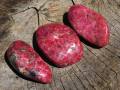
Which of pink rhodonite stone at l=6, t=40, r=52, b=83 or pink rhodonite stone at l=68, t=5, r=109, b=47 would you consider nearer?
pink rhodonite stone at l=6, t=40, r=52, b=83

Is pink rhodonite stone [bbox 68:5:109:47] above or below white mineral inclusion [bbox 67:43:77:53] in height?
above

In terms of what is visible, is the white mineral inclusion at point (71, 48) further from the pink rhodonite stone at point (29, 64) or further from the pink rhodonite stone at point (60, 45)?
the pink rhodonite stone at point (29, 64)

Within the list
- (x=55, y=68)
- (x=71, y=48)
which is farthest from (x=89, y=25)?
(x=55, y=68)

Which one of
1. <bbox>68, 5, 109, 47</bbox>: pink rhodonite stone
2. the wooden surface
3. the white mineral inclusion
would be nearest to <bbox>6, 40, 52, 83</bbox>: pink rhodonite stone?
the wooden surface

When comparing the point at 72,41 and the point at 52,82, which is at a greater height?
the point at 72,41

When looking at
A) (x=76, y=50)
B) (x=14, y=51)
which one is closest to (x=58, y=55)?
(x=76, y=50)

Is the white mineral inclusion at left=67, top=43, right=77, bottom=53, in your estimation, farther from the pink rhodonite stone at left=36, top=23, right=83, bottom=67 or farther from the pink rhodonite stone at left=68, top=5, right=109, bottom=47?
the pink rhodonite stone at left=68, top=5, right=109, bottom=47

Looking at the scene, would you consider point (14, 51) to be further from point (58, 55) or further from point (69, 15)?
point (69, 15)

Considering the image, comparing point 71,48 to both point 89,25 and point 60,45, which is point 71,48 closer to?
point 60,45
